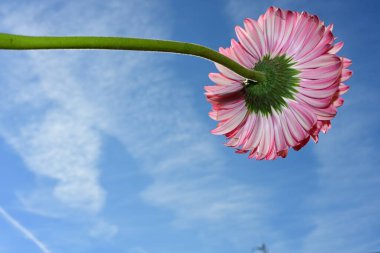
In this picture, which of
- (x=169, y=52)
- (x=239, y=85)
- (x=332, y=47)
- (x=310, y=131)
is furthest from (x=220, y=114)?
(x=169, y=52)

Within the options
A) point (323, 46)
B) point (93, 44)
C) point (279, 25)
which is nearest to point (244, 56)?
point (279, 25)

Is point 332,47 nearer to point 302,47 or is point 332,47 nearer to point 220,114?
point 302,47

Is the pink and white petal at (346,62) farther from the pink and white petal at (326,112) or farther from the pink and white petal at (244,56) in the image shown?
the pink and white petal at (244,56)

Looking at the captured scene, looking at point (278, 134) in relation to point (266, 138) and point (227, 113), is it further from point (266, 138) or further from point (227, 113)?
point (227, 113)

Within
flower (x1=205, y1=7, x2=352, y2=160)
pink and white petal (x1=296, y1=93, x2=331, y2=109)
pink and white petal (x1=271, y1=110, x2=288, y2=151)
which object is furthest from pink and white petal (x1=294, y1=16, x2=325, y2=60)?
pink and white petal (x1=271, y1=110, x2=288, y2=151)

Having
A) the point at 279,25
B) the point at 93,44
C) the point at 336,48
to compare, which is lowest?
the point at 93,44

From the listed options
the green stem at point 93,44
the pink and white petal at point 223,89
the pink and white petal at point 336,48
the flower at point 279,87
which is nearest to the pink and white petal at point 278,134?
the flower at point 279,87

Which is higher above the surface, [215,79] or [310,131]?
[215,79]

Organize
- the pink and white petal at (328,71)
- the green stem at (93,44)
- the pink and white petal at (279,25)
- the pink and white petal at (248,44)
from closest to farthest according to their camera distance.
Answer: the green stem at (93,44), the pink and white petal at (328,71), the pink and white petal at (279,25), the pink and white petal at (248,44)
